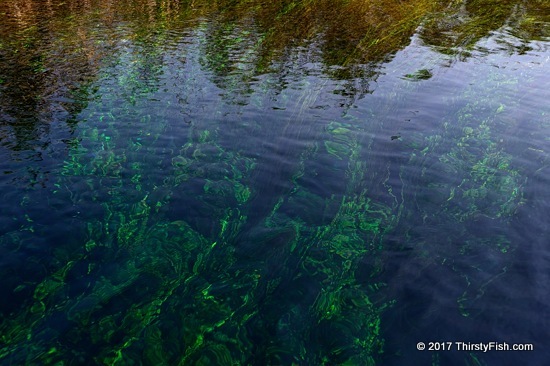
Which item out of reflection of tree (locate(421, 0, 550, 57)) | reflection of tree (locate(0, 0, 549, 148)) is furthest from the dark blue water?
reflection of tree (locate(421, 0, 550, 57))

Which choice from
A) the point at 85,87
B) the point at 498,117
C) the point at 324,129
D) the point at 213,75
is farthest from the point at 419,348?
the point at 85,87

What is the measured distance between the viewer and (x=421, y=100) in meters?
13.5

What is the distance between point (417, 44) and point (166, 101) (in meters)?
13.6

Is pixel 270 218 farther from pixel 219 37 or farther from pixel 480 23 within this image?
pixel 480 23

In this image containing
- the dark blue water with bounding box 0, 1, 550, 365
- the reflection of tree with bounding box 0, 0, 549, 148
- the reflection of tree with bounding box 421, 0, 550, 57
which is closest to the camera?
the dark blue water with bounding box 0, 1, 550, 365

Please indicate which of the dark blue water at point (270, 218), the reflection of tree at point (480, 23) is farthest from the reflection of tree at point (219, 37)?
the dark blue water at point (270, 218)

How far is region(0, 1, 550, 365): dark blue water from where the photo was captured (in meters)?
5.67

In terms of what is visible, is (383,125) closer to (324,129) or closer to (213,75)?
(324,129)

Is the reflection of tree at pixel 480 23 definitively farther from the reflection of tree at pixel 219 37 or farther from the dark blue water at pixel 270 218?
the dark blue water at pixel 270 218

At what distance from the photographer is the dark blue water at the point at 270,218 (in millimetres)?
5668

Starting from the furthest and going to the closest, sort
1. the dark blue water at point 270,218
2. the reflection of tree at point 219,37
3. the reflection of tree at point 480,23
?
the reflection of tree at point 480,23, the reflection of tree at point 219,37, the dark blue water at point 270,218

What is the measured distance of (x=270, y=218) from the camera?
315 inches

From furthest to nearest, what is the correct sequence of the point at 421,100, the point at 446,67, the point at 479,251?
the point at 446,67, the point at 421,100, the point at 479,251

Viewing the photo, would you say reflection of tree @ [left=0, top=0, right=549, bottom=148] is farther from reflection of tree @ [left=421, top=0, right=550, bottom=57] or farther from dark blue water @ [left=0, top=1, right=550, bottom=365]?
dark blue water @ [left=0, top=1, right=550, bottom=365]
